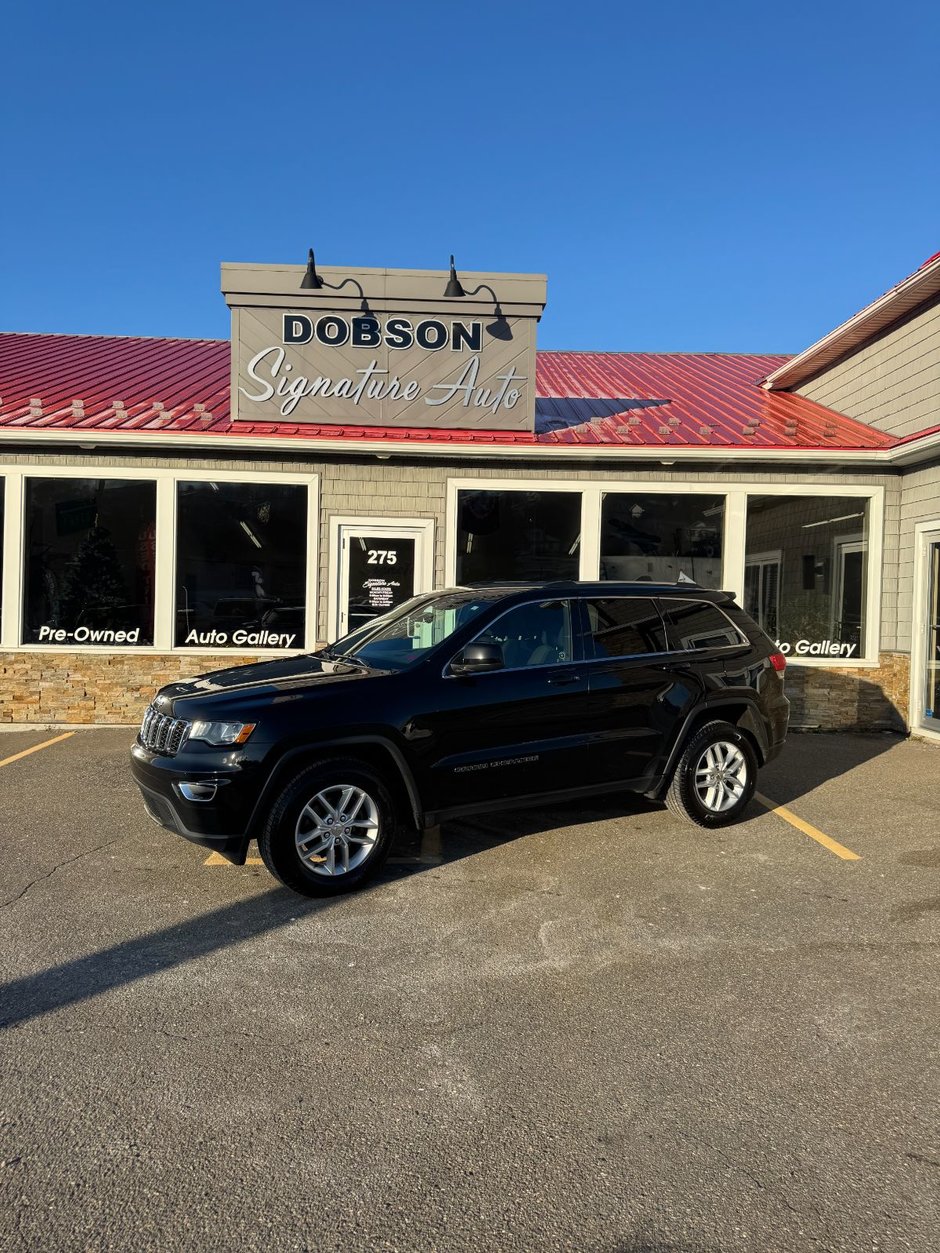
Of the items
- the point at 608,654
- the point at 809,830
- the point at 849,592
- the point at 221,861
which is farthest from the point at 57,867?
the point at 849,592

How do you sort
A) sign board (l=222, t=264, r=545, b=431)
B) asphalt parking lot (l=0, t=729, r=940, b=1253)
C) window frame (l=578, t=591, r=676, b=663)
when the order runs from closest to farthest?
asphalt parking lot (l=0, t=729, r=940, b=1253) → window frame (l=578, t=591, r=676, b=663) → sign board (l=222, t=264, r=545, b=431)

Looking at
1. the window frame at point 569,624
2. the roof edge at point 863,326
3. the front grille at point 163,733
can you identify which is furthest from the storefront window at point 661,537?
the front grille at point 163,733

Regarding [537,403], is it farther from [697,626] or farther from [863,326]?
[697,626]

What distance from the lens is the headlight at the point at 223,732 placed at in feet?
15.0

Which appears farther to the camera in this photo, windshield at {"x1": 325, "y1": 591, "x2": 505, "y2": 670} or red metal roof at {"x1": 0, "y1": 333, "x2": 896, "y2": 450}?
red metal roof at {"x1": 0, "y1": 333, "x2": 896, "y2": 450}

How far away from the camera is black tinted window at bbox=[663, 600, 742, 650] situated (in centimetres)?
609

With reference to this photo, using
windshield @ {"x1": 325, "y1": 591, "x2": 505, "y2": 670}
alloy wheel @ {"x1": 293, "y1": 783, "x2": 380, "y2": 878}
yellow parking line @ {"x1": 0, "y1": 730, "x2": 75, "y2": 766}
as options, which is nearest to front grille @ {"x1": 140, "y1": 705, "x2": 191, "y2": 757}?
alloy wheel @ {"x1": 293, "y1": 783, "x2": 380, "y2": 878}

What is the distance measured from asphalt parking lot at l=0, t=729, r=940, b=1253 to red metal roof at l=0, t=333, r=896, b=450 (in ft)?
19.0

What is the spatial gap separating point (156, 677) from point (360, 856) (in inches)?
236

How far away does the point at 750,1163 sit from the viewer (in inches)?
100

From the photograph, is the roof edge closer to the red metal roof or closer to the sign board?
the red metal roof

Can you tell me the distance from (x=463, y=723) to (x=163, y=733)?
5.68 feet

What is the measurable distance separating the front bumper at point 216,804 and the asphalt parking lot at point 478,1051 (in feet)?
1.28

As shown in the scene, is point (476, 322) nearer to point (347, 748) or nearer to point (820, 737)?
point (820, 737)
